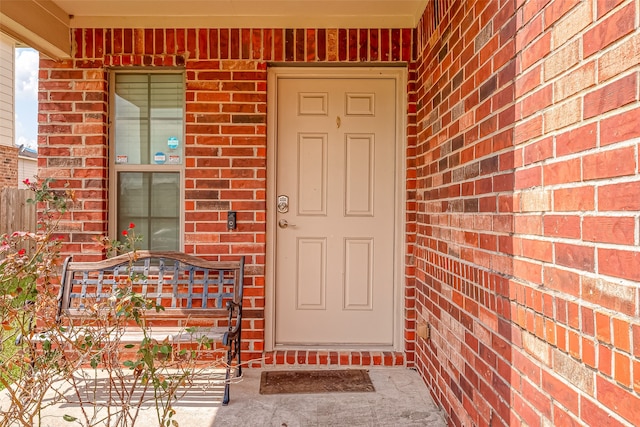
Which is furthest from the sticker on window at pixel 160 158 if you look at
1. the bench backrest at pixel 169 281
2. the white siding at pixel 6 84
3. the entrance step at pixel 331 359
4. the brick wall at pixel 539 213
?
the white siding at pixel 6 84

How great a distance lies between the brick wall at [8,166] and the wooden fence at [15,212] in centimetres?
405

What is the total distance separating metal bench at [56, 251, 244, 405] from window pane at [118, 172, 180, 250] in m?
0.19

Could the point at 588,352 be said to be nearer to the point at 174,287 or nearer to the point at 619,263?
the point at 619,263

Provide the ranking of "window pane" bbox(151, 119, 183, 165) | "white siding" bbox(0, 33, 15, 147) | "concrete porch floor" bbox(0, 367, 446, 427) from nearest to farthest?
"concrete porch floor" bbox(0, 367, 446, 427), "window pane" bbox(151, 119, 183, 165), "white siding" bbox(0, 33, 15, 147)

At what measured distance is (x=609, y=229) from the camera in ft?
3.67

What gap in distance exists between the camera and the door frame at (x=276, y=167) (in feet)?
11.3

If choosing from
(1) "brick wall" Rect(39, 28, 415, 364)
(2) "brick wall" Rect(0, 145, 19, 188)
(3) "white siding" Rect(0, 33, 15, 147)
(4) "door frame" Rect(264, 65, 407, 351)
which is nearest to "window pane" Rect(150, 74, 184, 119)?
(1) "brick wall" Rect(39, 28, 415, 364)

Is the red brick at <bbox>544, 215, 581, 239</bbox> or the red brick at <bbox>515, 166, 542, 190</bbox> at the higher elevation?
the red brick at <bbox>515, 166, 542, 190</bbox>

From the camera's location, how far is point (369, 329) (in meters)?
3.51

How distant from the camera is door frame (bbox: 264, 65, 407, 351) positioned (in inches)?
135

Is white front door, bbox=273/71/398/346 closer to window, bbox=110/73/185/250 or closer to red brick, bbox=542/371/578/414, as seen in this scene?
window, bbox=110/73/185/250

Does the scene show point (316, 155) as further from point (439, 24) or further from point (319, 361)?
point (319, 361)

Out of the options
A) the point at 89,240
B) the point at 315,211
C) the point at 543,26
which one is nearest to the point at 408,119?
the point at 315,211

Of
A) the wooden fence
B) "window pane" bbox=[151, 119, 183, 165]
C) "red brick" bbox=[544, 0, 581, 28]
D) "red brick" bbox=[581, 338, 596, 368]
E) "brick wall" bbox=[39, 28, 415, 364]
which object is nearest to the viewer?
"red brick" bbox=[581, 338, 596, 368]
